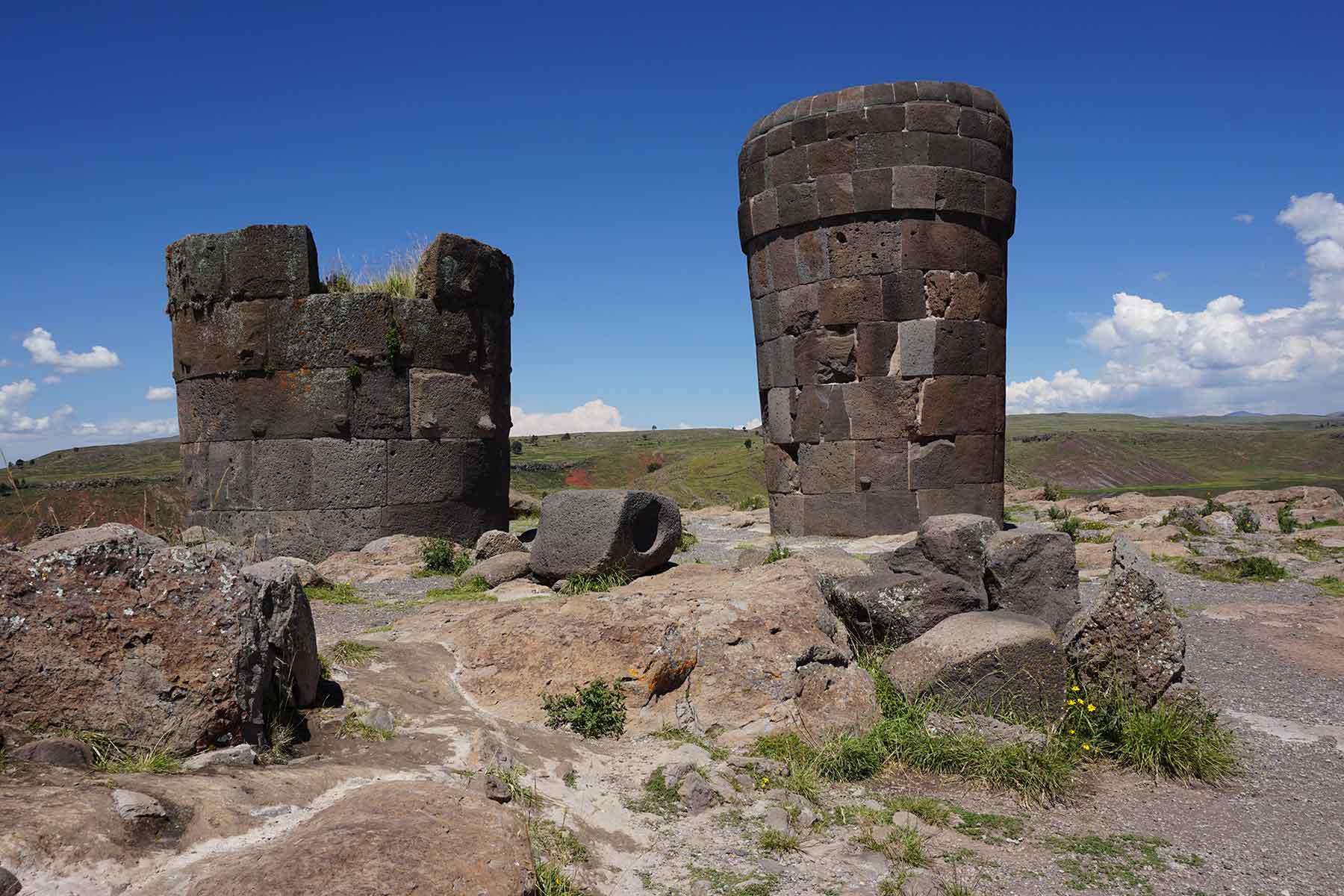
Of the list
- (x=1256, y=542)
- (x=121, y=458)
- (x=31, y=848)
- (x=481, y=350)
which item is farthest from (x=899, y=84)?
(x=121, y=458)

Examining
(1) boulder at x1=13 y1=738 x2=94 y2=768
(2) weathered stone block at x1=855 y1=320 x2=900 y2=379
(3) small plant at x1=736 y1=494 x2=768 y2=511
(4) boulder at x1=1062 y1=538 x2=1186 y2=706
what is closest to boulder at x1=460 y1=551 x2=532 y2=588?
(2) weathered stone block at x1=855 y1=320 x2=900 y2=379

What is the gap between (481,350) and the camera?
35.6ft

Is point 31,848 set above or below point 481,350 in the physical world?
below

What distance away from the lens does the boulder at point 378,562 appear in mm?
9023

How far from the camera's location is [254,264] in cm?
998

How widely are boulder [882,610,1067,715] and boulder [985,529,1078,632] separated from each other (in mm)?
1002

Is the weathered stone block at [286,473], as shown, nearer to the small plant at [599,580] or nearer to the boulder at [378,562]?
the boulder at [378,562]

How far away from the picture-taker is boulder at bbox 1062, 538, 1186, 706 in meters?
4.97

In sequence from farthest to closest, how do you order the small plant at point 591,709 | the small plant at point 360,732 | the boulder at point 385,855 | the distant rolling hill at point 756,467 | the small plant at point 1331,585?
the distant rolling hill at point 756,467 → the small plant at point 1331,585 → the small plant at point 591,709 → the small plant at point 360,732 → the boulder at point 385,855

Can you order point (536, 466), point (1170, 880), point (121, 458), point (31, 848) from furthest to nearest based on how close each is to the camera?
point (121, 458) → point (536, 466) → point (1170, 880) → point (31, 848)

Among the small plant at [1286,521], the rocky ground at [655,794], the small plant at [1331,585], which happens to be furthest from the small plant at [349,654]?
the small plant at [1286,521]

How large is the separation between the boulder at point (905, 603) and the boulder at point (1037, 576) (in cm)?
26

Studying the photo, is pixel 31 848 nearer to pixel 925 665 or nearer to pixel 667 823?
pixel 667 823

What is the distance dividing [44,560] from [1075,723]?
4.98m
